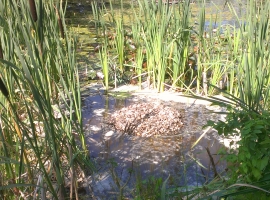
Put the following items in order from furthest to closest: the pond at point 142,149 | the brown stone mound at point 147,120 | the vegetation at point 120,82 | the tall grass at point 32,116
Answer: the brown stone mound at point 147,120 → the pond at point 142,149 → the vegetation at point 120,82 → the tall grass at point 32,116

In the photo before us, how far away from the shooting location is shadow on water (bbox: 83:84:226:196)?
166 centimetres

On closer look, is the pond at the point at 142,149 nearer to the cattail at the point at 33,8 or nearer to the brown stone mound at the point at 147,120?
the brown stone mound at the point at 147,120

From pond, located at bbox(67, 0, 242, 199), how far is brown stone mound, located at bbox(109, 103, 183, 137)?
1.8 inches

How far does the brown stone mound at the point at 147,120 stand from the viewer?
2141 millimetres

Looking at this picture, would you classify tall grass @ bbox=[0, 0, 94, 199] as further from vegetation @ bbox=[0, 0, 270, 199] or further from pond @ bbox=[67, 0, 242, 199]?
pond @ bbox=[67, 0, 242, 199]

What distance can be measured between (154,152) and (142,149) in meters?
0.07

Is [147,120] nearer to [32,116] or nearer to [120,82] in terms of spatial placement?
[120,82]

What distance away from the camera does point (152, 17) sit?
8.00 ft

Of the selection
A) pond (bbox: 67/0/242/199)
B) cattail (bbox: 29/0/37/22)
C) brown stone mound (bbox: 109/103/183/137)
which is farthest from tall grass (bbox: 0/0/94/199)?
brown stone mound (bbox: 109/103/183/137)

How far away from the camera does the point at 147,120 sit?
2.22 meters

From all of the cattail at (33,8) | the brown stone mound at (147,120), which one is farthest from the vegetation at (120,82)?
the brown stone mound at (147,120)

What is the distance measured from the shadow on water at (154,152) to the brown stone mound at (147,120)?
0.05 m

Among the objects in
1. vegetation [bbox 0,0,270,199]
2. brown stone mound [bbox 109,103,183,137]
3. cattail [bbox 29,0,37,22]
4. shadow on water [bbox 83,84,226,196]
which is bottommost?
shadow on water [bbox 83,84,226,196]

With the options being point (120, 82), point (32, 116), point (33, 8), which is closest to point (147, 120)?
point (120, 82)
